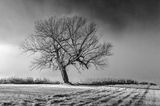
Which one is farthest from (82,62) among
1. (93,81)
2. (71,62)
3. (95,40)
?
(93,81)

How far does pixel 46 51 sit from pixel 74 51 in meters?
4.13

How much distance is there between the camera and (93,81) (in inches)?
1572

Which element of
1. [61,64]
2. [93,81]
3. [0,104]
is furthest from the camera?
[93,81]

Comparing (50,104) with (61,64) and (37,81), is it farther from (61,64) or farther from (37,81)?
(37,81)

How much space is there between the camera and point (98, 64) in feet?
115

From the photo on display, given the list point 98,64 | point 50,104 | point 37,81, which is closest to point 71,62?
point 98,64

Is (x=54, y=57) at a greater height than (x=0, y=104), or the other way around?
(x=54, y=57)

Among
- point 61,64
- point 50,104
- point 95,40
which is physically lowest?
point 50,104

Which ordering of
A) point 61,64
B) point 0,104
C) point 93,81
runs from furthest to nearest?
point 93,81 → point 61,64 → point 0,104

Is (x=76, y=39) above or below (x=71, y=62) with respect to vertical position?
above

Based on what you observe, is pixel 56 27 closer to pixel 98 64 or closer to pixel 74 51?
pixel 74 51

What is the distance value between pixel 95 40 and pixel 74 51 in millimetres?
3500

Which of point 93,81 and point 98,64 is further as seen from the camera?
point 93,81

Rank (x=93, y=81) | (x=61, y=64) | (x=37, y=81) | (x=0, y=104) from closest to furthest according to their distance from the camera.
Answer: (x=0, y=104), (x=61, y=64), (x=37, y=81), (x=93, y=81)
